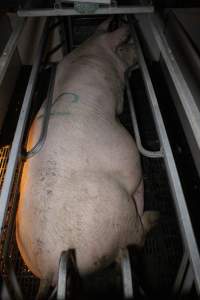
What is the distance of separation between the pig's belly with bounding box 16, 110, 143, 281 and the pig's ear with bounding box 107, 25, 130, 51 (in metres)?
0.78

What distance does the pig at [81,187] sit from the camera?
41.9 inches

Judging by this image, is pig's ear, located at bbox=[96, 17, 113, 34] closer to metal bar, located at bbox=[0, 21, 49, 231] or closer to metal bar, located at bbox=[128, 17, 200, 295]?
metal bar, located at bbox=[0, 21, 49, 231]

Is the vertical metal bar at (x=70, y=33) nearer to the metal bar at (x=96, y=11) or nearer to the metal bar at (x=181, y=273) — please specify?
the metal bar at (x=96, y=11)

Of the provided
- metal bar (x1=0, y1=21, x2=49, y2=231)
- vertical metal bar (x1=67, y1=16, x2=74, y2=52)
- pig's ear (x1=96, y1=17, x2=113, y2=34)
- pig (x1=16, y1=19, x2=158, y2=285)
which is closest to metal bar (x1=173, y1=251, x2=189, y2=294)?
pig (x1=16, y1=19, x2=158, y2=285)

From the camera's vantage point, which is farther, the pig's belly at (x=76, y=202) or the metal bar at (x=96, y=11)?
the metal bar at (x=96, y=11)

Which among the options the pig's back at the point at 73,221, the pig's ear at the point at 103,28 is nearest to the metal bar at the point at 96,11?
the pig's ear at the point at 103,28

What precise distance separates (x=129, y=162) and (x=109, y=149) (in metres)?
0.12

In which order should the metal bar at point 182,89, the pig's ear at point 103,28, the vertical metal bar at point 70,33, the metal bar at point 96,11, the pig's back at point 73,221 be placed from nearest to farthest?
the metal bar at point 182,89 → the pig's back at point 73,221 → the metal bar at point 96,11 → the pig's ear at point 103,28 → the vertical metal bar at point 70,33

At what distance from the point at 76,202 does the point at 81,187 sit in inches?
2.4

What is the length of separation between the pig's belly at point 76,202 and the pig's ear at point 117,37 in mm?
780

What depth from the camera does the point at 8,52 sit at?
4.15 feet

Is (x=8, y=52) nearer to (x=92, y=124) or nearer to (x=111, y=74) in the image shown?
(x=92, y=124)

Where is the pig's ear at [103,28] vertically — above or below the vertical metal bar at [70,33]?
below

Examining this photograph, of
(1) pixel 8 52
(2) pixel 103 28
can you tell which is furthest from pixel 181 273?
(2) pixel 103 28
